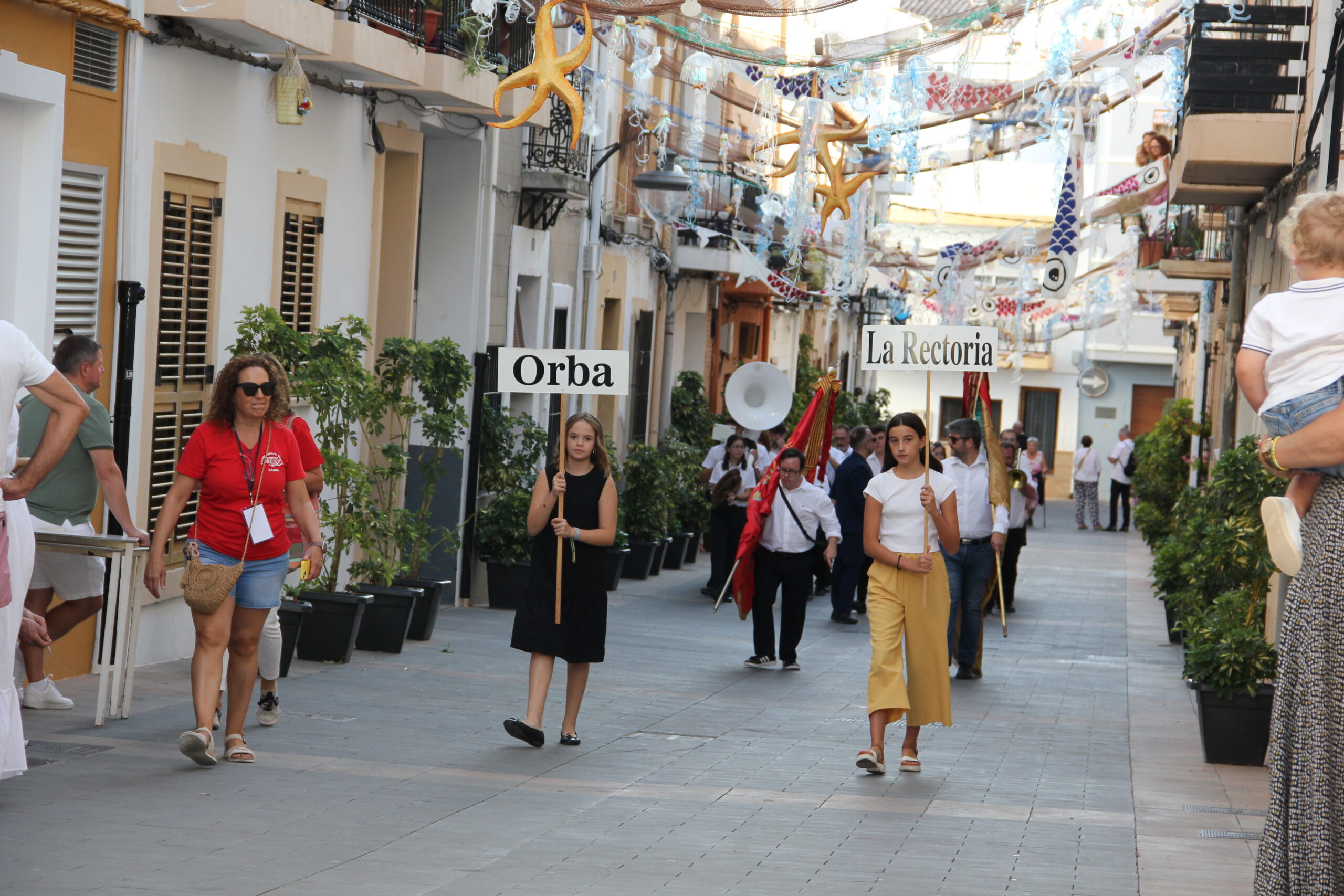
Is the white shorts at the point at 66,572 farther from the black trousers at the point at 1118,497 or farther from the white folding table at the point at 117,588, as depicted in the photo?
the black trousers at the point at 1118,497

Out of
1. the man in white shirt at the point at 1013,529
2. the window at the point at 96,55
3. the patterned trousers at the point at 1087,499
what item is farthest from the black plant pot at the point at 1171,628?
the patterned trousers at the point at 1087,499

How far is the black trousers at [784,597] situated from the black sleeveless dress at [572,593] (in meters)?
4.16

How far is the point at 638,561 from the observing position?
67.8 ft

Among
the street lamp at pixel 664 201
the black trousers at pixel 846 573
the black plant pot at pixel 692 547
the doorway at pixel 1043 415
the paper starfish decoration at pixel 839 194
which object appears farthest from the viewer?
the doorway at pixel 1043 415

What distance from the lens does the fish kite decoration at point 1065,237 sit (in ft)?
52.3

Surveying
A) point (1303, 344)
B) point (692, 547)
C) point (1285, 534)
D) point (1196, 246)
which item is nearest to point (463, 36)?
point (692, 547)

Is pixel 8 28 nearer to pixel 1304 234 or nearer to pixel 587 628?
pixel 587 628

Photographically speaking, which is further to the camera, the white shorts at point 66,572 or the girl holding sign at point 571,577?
the girl holding sign at point 571,577

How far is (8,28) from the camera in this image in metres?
9.48

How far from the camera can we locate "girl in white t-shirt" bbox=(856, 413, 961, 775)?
9.11 meters

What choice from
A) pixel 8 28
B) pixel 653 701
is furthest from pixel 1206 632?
pixel 8 28

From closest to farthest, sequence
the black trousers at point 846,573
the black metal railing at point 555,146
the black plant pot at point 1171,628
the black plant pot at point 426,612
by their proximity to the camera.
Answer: the black plant pot at point 426,612 < the black plant pot at point 1171,628 < the black trousers at point 846,573 < the black metal railing at point 555,146

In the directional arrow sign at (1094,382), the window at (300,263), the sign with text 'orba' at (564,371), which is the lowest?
the sign with text 'orba' at (564,371)

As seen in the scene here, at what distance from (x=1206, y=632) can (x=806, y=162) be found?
21.7 feet
